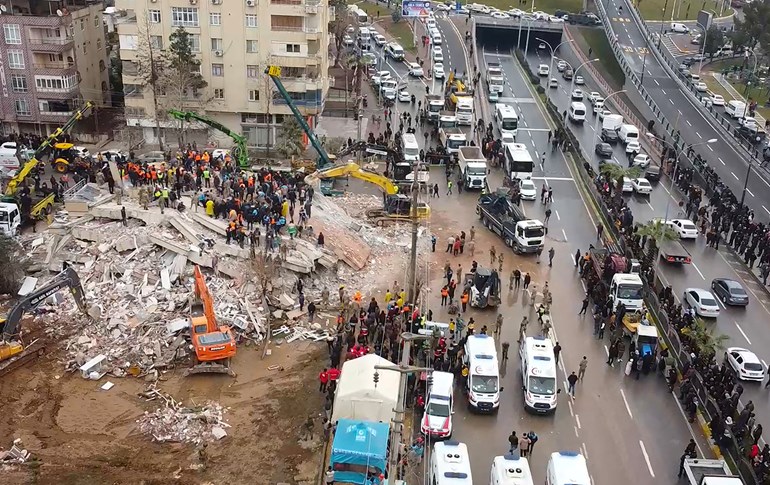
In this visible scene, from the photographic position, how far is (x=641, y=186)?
2179 inches

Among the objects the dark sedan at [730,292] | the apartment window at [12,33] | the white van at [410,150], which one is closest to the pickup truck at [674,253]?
the dark sedan at [730,292]

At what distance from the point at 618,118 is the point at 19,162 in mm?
45003

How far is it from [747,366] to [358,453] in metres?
18.0

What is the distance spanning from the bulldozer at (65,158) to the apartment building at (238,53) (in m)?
10.7

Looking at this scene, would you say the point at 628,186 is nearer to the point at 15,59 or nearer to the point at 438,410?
the point at 438,410

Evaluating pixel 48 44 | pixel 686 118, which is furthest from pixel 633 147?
pixel 48 44

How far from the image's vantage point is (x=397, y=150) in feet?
195

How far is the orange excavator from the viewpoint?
1334 inches

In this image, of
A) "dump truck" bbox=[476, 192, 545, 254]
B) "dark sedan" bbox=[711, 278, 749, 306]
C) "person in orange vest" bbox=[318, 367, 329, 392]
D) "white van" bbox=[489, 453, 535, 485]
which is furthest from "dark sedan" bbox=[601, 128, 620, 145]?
"white van" bbox=[489, 453, 535, 485]

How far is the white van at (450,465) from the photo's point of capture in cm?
2573

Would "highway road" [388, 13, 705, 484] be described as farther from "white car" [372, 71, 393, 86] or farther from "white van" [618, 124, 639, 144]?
"white car" [372, 71, 393, 86]

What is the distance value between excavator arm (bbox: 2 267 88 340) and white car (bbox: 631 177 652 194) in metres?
36.1

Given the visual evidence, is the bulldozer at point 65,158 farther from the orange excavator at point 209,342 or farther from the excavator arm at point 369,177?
the orange excavator at point 209,342

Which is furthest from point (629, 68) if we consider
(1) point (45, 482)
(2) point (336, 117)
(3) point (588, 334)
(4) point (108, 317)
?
(1) point (45, 482)
